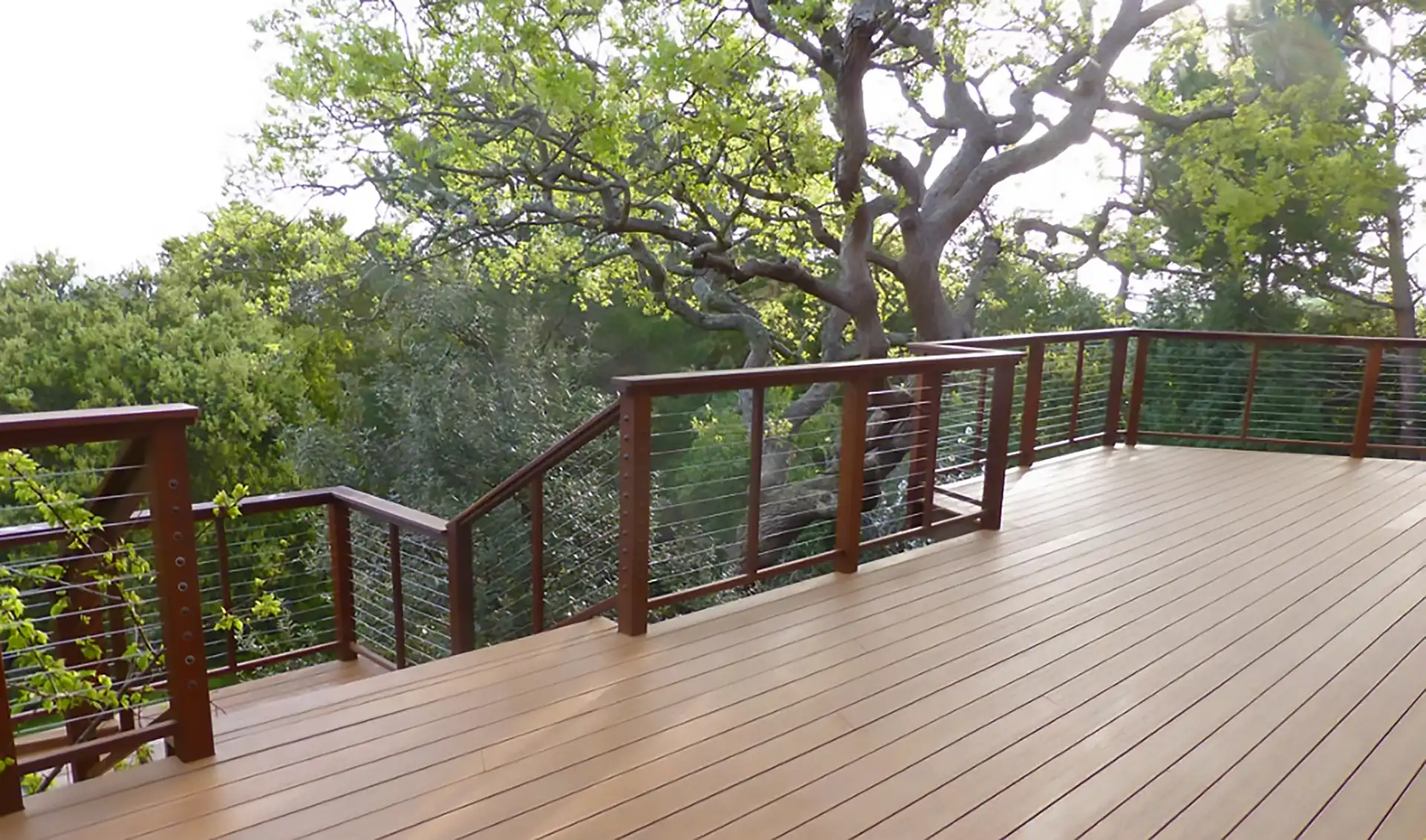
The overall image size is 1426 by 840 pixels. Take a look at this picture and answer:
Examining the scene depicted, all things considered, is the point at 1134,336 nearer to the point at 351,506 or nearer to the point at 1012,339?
the point at 1012,339

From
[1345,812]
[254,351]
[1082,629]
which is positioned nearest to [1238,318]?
[1082,629]

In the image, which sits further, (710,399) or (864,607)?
(710,399)

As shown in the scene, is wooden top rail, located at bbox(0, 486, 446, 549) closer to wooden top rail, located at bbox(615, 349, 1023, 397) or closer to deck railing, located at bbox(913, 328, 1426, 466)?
wooden top rail, located at bbox(615, 349, 1023, 397)

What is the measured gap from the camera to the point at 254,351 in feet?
51.5

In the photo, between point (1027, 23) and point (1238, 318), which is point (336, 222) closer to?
point (1027, 23)

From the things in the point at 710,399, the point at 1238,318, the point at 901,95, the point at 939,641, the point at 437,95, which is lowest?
the point at 710,399

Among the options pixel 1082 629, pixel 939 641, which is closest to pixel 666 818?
pixel 939 641

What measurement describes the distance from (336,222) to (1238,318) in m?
13.6

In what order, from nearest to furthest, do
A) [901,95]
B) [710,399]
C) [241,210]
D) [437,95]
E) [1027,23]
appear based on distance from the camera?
[437,95] < [1027,23] < [241,210] < [901,95] < [710,399]

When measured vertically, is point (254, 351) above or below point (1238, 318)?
below

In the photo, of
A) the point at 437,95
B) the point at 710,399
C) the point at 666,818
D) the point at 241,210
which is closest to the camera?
the point at 666,818

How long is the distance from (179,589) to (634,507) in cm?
138

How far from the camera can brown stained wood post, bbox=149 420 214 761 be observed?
2082 millimetres

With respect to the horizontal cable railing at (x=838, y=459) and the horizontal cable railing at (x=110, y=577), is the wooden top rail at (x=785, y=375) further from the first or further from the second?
the horizontal cable railing at (x=110, y=577)
